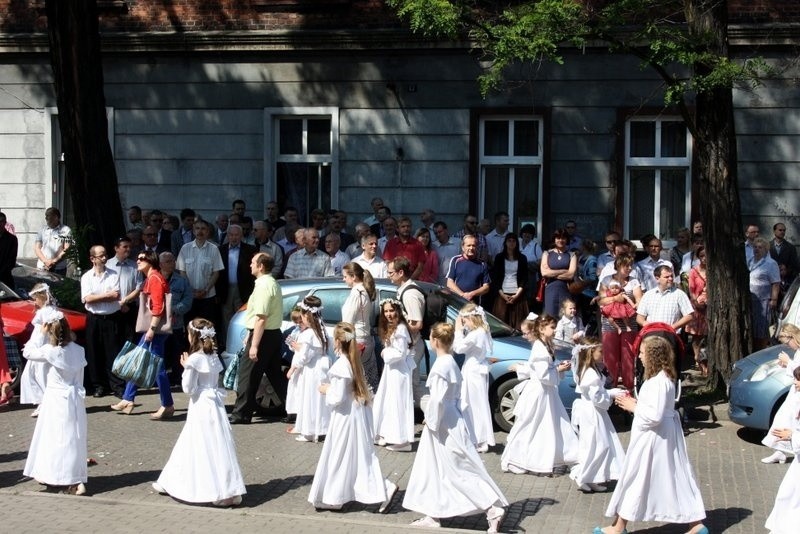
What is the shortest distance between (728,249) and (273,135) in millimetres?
9827

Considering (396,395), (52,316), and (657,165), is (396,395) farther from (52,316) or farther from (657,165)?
(657,165)

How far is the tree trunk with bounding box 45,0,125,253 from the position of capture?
17.2 metres

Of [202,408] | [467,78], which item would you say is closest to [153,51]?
[467,78]

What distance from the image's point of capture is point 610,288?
1388 cm

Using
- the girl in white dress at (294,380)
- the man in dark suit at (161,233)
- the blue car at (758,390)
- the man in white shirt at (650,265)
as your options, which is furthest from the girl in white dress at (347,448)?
the man in dark suit at (161,233)

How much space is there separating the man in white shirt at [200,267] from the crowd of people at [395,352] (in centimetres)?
2

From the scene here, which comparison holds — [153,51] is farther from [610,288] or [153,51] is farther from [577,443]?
[577,443]

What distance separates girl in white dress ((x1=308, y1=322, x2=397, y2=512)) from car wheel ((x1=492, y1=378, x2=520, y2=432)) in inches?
126

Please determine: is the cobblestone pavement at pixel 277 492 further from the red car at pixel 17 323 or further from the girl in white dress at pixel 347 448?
the red car at pixel 17 323

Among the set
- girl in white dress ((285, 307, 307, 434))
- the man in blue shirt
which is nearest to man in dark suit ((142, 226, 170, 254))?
the man in blue shirt

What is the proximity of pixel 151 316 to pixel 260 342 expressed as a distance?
5.67 feet

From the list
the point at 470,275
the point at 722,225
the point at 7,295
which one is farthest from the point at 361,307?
the point at 7,295

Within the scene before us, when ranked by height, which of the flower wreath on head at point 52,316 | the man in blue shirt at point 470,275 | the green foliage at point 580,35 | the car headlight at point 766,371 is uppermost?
the green foliage at point 580,35

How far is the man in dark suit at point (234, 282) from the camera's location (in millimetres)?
16219
